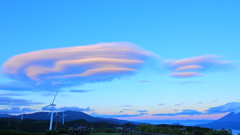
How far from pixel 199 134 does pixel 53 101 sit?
32353 mm

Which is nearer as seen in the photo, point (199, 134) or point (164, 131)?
point (164, 131)

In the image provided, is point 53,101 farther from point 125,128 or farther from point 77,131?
point 125,128

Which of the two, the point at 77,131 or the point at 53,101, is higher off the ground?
the point at 53,101

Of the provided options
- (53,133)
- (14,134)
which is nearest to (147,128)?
(53,133)

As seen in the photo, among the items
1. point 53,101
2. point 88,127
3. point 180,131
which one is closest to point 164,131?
point 180,131

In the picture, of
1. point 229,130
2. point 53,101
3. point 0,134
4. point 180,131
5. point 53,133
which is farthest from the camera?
point 53,101

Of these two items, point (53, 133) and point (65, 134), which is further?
point (65, 134)

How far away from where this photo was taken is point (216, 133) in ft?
75.4

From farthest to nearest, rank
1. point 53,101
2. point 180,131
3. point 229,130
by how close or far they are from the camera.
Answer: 1. point 53,101
2. point 180,131
3. point 229,130

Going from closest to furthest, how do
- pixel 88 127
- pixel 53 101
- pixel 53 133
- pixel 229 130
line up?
pixel 229 130 → pixel 53 133 → pixel 88 127 → pixel 53 101

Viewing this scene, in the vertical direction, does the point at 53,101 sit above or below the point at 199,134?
above

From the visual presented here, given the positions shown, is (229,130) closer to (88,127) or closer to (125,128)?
(125,128)

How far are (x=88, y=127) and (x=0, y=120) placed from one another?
295 ft

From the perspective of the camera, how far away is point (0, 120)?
113688 mm
